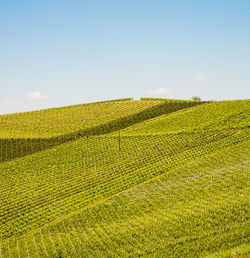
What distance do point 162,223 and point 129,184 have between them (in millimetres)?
12203

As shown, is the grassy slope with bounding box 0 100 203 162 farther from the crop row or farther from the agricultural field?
the crop row

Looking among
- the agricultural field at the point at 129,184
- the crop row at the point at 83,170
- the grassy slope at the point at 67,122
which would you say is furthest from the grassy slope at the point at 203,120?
the grassy slope at the point at 67,122

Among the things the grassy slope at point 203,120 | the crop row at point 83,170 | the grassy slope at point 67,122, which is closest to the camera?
the crop row at point 83,170

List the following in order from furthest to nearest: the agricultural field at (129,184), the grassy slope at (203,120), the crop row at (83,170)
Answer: the grassy slope at (203,120)
the crop row at (83,170)
the agricultural field at (129,184)

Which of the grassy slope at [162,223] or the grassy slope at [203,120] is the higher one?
the grassy slope at [203,120]

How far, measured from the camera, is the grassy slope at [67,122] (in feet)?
193

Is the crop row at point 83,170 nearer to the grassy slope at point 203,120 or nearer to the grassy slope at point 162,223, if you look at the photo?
the grassy slope at point 162,223

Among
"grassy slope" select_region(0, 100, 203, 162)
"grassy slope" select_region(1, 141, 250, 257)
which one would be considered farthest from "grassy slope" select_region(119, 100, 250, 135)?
"grassy slope" select_region(1, 141, 250, 257)

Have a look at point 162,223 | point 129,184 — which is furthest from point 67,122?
point 162,223

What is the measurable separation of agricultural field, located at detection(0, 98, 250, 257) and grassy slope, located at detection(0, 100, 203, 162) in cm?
35

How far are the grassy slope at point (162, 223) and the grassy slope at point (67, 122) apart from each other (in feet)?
91.0

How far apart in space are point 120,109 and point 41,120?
19.4 m

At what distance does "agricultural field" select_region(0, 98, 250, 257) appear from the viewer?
2389cm

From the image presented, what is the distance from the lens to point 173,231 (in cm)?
2431
